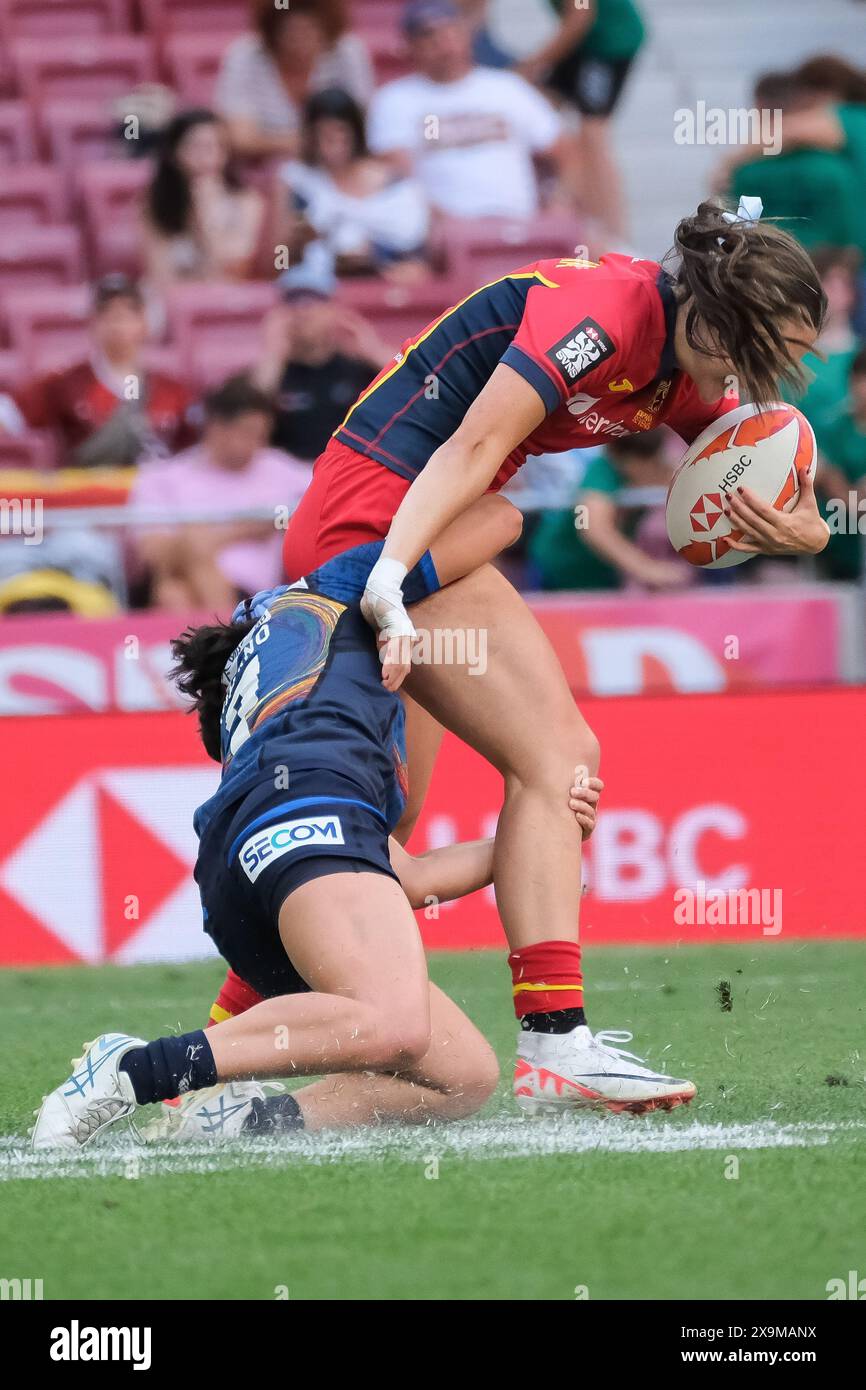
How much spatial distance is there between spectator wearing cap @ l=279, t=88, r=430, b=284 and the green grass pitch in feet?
22.9

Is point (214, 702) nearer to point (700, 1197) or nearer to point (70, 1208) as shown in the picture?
point (70, 1208)

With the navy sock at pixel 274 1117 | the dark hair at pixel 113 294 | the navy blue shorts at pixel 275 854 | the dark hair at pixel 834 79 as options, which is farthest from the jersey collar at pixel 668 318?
the dark hair at pixel 834 79

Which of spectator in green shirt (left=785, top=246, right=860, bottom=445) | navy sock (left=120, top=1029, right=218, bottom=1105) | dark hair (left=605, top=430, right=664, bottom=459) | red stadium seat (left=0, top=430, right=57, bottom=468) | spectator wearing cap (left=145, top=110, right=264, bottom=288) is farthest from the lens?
spectator wearing cap (left=145, top=110, right=264, bottom=288)

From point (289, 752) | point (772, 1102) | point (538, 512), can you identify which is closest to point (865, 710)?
point (538, 512)

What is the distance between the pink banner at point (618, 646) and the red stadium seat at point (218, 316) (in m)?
2.90

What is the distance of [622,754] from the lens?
8.05m

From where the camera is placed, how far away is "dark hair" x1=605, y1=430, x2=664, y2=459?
30.0 feet

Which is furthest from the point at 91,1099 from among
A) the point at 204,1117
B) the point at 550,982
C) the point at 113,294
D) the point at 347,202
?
the point at 347,202

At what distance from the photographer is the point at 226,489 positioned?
9.80m

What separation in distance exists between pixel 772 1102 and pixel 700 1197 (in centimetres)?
101

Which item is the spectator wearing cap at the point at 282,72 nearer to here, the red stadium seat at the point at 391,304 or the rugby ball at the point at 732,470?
the red stadium seat at the point at 391,304

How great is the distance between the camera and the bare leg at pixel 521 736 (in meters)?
4.55

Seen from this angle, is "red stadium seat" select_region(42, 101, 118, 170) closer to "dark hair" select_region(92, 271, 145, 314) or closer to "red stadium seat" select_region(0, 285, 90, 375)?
"red stadium seat" select_region(0, 285, 90, 375)

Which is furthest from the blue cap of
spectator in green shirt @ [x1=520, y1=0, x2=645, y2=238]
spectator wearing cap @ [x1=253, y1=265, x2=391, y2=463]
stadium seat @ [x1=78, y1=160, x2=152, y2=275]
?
spectator wearing cap @ [x1=253, y1=265, x2=391, y2=463]
